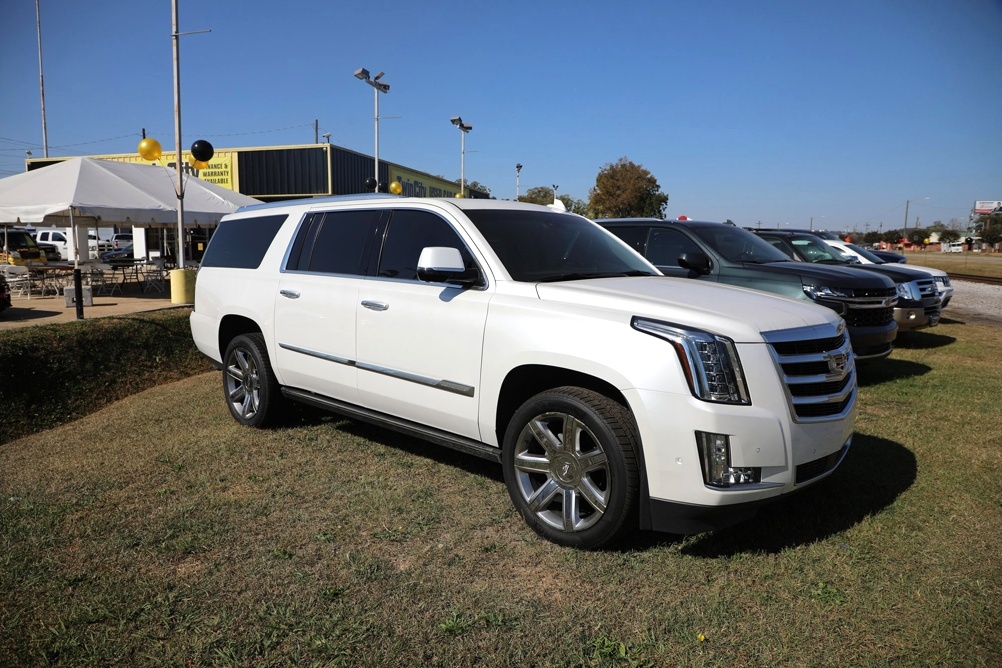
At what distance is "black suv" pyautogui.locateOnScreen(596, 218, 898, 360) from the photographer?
23.7 ft

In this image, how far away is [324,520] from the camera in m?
3.97

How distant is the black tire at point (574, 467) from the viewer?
10.9 feet

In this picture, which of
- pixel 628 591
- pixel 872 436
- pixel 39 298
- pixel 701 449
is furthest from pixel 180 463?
pixel 39 298

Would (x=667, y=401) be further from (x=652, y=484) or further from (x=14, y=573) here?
(x=14, y=573)

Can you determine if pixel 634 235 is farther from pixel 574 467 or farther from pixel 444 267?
pixel 574 467

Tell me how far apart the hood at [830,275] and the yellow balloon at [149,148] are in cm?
1189

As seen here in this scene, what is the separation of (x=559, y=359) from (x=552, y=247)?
1184 millimetres

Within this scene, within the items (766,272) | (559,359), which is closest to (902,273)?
(766,272)

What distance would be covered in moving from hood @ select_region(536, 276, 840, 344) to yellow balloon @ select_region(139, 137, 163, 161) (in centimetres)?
1277

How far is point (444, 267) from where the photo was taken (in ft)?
12.6

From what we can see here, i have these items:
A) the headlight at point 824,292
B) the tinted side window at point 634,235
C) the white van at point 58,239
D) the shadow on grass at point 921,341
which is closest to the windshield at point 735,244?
the tinted side window at point 634,235

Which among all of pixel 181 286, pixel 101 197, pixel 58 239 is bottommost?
pixel 181 286

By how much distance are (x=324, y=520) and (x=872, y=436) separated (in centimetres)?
428

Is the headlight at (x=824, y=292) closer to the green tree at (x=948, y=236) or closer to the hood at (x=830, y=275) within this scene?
the hood at (x=830, y=275)
